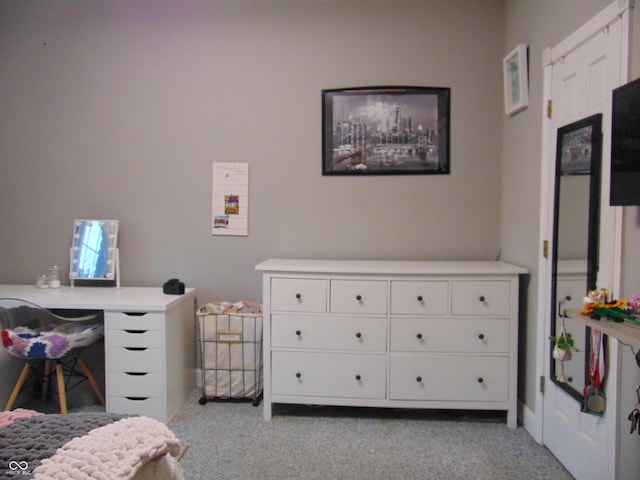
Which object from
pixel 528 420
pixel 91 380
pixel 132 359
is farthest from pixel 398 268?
pixel 91 380

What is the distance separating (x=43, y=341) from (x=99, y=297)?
0.39 metres

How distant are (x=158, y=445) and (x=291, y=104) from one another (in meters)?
2.33

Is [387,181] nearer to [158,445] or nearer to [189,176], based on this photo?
[189,176]

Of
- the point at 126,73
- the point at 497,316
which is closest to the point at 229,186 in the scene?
the point at 126,73

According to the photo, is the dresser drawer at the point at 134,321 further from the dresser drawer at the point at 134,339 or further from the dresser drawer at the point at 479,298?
the dresser drawer at the point at 479,298

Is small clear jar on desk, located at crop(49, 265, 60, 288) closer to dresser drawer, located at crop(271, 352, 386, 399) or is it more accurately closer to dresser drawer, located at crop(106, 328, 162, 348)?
dresser drawer, located at crop(106, 328, 162, 348)

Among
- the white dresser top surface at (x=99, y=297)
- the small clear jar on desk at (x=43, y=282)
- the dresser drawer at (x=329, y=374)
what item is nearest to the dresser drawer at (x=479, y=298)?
the dresser drawer at (x=329, y=374)

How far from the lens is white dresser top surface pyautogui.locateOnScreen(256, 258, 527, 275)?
236cm

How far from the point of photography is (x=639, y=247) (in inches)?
59.6

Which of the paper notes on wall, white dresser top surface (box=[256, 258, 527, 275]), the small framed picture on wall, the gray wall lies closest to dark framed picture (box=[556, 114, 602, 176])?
the small framed picture on wall

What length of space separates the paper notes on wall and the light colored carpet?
1.21m

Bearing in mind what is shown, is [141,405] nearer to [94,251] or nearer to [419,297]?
[94,251]

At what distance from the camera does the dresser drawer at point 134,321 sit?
243 centimetres

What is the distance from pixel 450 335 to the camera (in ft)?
7.91
